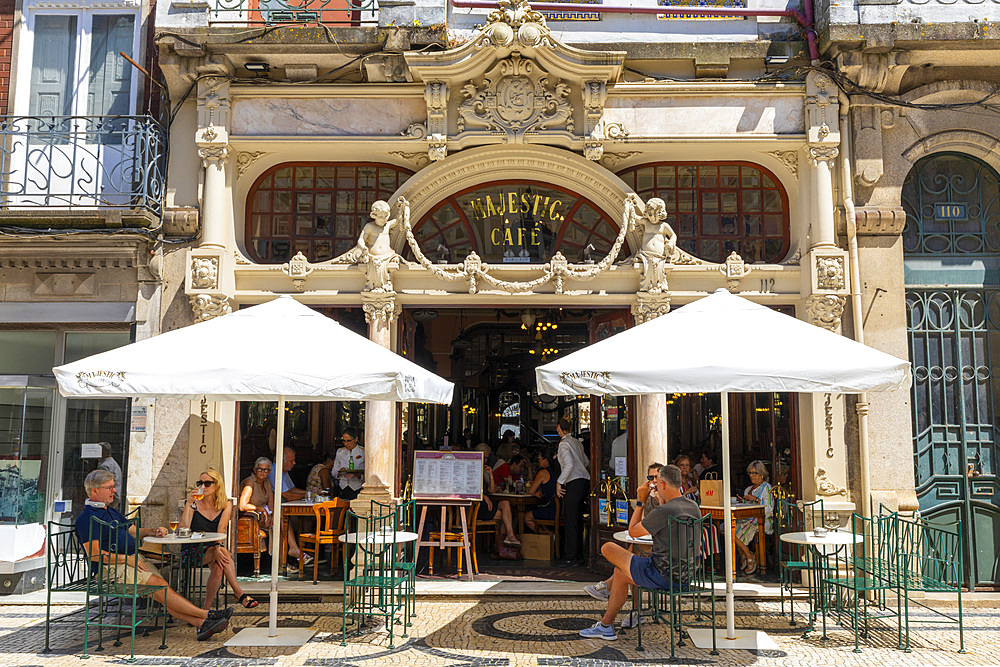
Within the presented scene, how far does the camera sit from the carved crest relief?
9.98 m

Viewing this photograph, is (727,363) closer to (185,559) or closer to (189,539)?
(189,539)

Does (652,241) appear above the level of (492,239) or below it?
below

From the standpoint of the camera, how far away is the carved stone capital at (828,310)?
9617 millimetres

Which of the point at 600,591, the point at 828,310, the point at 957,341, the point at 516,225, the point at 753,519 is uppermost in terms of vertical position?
the point at 516,225

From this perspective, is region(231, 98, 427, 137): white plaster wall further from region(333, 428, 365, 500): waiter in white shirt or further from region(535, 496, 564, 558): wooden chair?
region(535, 496, 564, 558): wooden chair

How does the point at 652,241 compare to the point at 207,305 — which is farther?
the point at 652,241

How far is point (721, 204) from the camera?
10500 mm

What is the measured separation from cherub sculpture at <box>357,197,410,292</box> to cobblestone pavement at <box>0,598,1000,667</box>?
3.59 m

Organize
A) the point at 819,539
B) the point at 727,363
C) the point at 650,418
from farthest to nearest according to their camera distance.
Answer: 1. the point at 650,418
2. the point at 819,539
3. the point at 727,363

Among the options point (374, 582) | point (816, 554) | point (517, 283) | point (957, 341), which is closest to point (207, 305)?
point (517, 283)

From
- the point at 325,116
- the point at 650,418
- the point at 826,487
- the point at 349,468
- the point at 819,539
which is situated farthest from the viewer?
the point at 349,468

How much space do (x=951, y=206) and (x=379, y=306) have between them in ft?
22.3

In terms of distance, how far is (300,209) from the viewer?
10617 mm

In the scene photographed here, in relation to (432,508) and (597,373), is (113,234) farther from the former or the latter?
(597,373)
